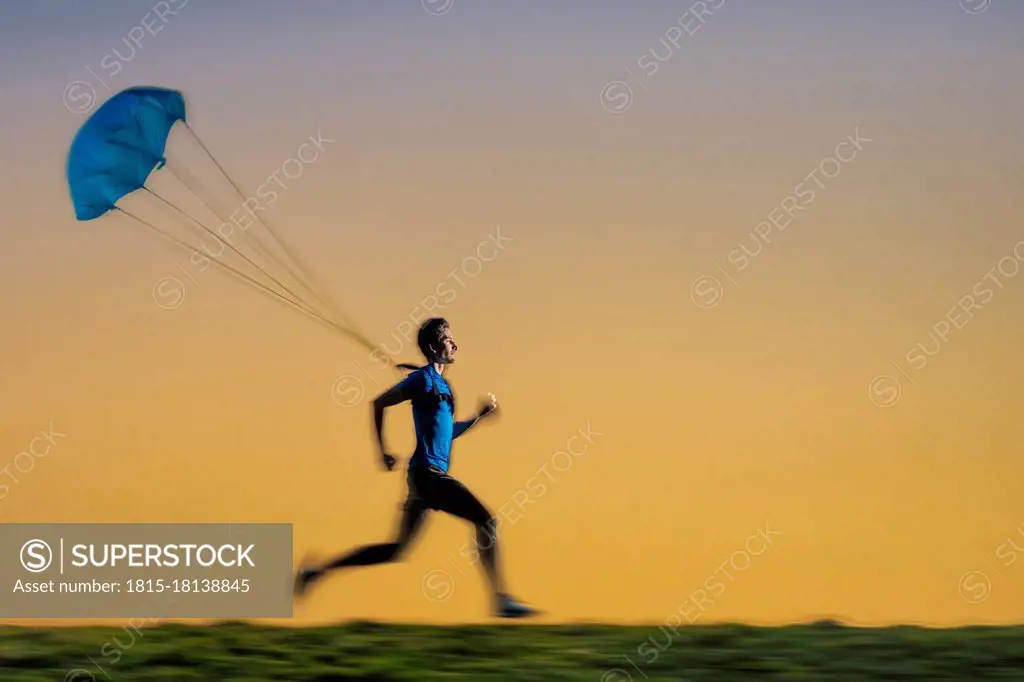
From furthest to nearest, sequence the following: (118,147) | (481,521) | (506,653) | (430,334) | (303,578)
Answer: (118,147) < (303,578) < (430,334) < (481,521) < (506,653)

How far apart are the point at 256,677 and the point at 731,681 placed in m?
3.10

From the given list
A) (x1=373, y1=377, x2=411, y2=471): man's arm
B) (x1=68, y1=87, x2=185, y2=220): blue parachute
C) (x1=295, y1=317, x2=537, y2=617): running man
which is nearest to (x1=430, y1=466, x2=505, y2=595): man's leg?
(x1=295, y1=317, x2=537, y2=617): running man

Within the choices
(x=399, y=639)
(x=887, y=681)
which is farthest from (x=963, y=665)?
(x=399, y=639)

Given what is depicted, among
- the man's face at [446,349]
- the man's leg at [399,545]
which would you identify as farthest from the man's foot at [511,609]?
the man's face at [446,349]

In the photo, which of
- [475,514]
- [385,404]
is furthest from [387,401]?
[475,514]

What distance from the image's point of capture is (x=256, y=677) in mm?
8570

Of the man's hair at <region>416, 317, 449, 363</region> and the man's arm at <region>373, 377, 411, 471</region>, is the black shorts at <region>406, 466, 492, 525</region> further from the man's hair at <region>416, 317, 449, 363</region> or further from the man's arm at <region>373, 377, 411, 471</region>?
the man's hair at <region>416, 317, 449, 363</region>

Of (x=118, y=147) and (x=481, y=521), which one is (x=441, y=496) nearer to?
(x=481, y=521)

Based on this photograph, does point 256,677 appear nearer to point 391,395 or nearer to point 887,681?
point 391,395

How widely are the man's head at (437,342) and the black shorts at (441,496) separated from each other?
823 millimetres

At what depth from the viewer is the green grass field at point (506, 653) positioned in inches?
342

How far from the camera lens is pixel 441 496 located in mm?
9633

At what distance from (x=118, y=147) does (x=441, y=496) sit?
3.92m

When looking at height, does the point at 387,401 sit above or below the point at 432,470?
above
